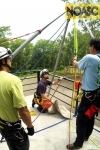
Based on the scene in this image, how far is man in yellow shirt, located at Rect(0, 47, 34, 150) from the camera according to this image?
1.85 m

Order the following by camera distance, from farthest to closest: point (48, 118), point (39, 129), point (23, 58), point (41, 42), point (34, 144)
Result: point (41, 42), point (23, 58), point (48, 118), point (39, 129), point (34, 144)

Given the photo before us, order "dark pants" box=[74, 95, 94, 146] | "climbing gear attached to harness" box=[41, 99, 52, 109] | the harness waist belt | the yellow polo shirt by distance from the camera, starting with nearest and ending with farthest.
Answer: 1. the yellow polo shirt
2. the harness waist belt
3. "dark pants" box=[74, 95, 94, 146]
4. "climbing gear attached to harness" box=[41, 99, 52, 109]

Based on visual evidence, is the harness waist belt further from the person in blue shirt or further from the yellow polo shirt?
the person in blue shirt

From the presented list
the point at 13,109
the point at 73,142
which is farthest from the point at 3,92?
the point at 73,142

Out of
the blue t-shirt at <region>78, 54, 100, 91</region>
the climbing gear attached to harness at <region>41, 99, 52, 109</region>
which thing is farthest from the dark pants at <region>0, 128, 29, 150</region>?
the climbing gear attached to harness at <region>41, 99, 52, 109</region>

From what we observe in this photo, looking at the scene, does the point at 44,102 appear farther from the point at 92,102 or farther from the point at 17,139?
the point at 17,139

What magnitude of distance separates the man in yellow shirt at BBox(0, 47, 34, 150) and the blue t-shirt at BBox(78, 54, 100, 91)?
47.7 inches

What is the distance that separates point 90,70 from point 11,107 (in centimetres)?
143

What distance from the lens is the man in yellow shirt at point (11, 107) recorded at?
1845 mm

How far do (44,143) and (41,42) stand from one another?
27.0 metres

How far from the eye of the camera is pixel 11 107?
199cm

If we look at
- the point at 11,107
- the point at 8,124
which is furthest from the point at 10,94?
the point at 8,124

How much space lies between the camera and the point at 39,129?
4.06m

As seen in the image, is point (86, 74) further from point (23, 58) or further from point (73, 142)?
point (23, 58)
